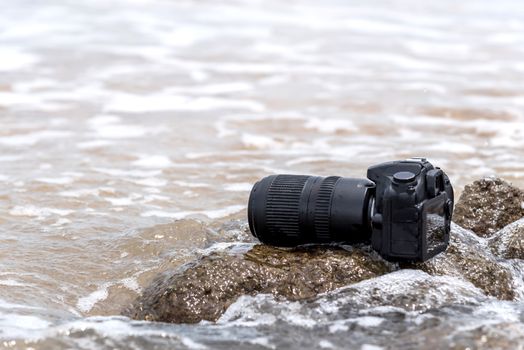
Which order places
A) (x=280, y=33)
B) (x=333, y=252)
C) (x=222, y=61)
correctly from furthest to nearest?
(x=280, y=33)
(x=222, y=61)
(x=333, y=252)

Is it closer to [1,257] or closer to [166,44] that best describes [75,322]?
[1,257]

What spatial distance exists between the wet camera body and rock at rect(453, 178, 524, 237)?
2.54 ft

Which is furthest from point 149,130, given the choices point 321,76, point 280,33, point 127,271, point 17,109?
point 280,33

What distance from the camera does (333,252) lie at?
10.3 feet

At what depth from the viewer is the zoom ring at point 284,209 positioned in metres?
3.08

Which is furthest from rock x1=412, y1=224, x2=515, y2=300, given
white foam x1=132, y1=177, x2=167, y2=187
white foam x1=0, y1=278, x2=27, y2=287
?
white foam x1=132, y1=177, x2=167, y2=187

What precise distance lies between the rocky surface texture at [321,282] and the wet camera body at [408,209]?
103 millimetres

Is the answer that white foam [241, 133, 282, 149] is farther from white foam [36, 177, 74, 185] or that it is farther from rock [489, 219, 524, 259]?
rock [489, 219, 524, 259]

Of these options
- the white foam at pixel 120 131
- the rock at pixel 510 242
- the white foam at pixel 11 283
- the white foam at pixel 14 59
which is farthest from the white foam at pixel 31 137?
the rock at pixel 510 242

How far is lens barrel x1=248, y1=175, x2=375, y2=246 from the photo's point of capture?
9.95ft

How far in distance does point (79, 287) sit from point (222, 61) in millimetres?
5754

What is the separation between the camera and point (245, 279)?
3018 millimetres

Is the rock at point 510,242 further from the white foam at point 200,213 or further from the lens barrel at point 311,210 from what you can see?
the white foam at point 200,213

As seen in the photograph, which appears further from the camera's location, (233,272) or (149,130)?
(149,130)
